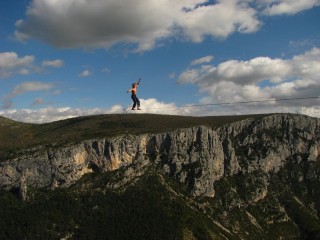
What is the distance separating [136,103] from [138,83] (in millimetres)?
3574

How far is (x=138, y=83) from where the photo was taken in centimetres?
8144

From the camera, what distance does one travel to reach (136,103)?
3221 inches
